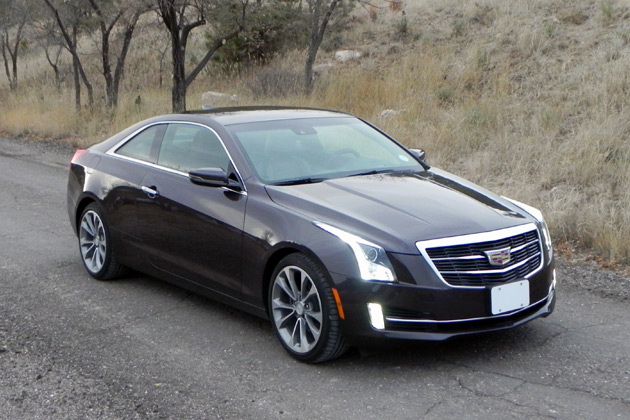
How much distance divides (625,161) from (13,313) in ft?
24.3

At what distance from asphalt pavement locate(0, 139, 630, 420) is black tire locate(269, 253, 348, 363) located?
0.12 metres

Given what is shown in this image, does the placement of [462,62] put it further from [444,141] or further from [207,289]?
[207,289]

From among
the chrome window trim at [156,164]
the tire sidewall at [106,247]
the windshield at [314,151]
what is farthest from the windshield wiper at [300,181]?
the tire sidewall at [106,247]

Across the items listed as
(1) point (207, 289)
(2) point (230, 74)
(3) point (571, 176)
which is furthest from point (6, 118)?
(1) point (207, 289)

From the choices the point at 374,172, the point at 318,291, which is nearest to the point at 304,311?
the point at 318,291

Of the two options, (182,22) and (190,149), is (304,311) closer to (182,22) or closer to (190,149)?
(190,149)

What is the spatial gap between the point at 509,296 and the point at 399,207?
86cm

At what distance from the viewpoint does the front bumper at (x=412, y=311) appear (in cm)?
482

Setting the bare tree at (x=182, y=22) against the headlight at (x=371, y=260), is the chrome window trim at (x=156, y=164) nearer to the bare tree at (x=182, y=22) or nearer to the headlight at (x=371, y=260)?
the headlight at (x=371, y=260)

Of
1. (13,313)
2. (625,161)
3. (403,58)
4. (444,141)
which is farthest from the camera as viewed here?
(403,58)

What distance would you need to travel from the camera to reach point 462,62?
683 inches

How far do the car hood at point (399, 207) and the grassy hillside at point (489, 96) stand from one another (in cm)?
265

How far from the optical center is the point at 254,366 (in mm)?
5219

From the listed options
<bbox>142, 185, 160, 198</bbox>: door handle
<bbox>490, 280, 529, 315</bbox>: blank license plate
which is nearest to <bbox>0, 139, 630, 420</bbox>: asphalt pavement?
<bbox>490, 280, 529, 315</bbox>: blank license plate
